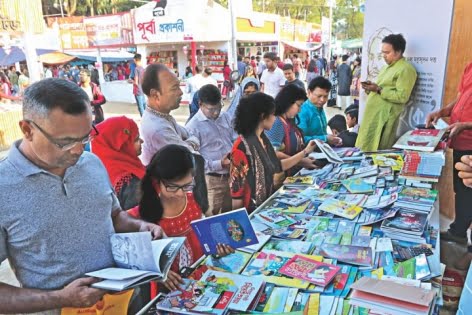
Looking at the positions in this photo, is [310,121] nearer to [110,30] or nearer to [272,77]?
[272,77]

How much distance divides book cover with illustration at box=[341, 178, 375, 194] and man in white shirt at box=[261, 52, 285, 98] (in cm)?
477

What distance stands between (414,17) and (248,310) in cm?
335

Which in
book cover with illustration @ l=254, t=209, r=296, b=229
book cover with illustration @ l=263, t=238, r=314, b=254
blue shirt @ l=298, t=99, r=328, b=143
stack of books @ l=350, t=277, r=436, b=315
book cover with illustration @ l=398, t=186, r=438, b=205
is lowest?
book cover with illustration @ l=254, t=209, r=296, b=229

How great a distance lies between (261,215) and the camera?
2.05 m

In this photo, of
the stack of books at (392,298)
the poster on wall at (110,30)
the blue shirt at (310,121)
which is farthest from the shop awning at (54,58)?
the stack of books at (392,298)

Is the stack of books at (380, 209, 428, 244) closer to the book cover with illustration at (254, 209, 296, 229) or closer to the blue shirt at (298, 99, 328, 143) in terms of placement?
the book cover with illustration at (254, 209, 296, 229)

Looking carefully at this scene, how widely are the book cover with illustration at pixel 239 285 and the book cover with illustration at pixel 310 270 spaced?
162 millimetres

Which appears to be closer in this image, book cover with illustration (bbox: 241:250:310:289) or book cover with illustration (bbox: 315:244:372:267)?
book cover with illustration (bbox: 241:250:310:289)

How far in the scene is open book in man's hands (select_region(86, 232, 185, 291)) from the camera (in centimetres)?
108

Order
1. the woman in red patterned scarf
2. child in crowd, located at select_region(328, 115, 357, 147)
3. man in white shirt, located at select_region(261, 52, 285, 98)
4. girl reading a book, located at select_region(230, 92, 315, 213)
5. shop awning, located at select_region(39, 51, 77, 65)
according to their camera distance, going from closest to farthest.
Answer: the woman in red patterned scarf → girl reading a book, located at select_region(230, 92, 315, 213) → child in crowd, located at select_region(328, 115, 357, 147) → man in white shirt, located at select_region(261, 52, 285, 98) → shop awning, located at select_region(39, 51, 77, 65)

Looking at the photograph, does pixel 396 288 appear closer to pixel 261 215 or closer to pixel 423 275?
pixel 423 275

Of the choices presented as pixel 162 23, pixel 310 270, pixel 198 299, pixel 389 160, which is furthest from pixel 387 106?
pixel 162 23

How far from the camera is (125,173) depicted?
6.96ft

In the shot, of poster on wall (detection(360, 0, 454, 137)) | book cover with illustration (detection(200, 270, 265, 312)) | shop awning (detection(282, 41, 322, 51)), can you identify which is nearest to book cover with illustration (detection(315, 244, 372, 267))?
book cover with illustration (detection(200, 270, 265, 312))
